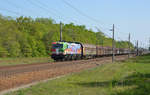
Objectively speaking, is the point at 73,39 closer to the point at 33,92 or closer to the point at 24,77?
the point at 24,77

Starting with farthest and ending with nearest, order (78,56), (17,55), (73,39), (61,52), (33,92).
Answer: (73,39) < (17,55) < (78,56) < (61,52) < (33,92)

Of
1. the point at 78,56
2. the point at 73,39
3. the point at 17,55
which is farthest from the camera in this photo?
the point at 73,39

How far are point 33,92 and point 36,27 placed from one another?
179ft

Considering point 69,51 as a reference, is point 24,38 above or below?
above

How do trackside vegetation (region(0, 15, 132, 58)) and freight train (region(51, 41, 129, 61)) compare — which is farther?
trackside vegetation (region(0, 15, 132, 58))

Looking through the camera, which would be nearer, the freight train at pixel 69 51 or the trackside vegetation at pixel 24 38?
the freight train at pixel 69 51

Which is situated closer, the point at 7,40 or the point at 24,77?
the point at 24,77

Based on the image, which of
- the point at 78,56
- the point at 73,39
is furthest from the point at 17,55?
the point at 73,39

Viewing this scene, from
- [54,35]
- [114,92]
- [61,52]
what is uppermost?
[54,35]

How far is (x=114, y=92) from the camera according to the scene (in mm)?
13148

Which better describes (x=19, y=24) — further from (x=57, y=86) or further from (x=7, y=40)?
(x=57, y=86)

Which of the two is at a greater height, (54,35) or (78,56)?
(54,35)

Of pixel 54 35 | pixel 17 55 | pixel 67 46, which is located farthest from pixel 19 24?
pixel 67 46

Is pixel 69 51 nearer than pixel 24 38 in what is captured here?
Yes
